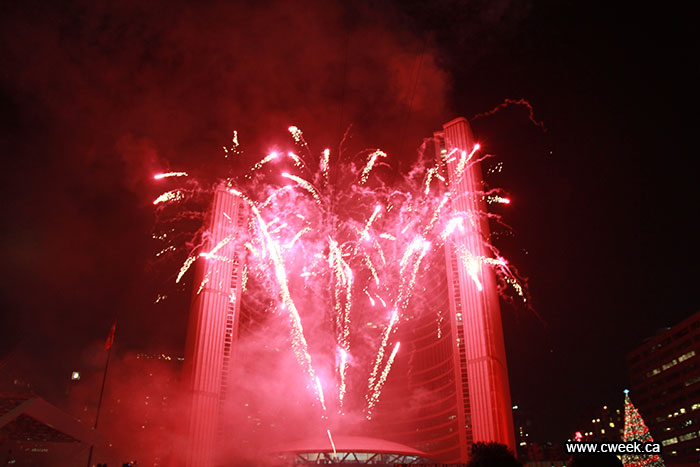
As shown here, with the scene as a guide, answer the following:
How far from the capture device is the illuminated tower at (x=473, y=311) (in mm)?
29734

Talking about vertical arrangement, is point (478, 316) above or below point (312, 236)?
below

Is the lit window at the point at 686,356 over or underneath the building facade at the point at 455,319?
over

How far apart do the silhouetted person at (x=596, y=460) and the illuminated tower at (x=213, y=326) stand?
26317 mm

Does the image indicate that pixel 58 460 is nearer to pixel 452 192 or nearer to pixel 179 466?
pixel 179 466

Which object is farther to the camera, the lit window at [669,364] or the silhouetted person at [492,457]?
the lit window at [669,364]

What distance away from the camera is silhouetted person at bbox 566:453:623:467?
858 centimetres

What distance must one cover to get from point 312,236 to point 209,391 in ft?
38.3

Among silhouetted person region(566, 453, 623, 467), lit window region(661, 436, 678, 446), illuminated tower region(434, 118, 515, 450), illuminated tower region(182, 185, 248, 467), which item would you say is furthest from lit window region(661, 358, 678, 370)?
silhouetted person region(566, 453, 623, 467)

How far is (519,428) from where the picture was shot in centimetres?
13950

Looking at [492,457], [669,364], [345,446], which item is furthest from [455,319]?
[669,364]

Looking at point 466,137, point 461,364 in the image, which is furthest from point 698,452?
point 466,137

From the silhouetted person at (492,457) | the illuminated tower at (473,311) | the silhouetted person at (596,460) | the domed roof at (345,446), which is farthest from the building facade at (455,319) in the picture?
the silhouetted person at (596,460)

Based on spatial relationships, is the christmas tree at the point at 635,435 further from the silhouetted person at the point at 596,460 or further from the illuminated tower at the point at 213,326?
the silhouetted person at the point at 596,460

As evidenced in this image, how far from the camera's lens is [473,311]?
31.7 metres
